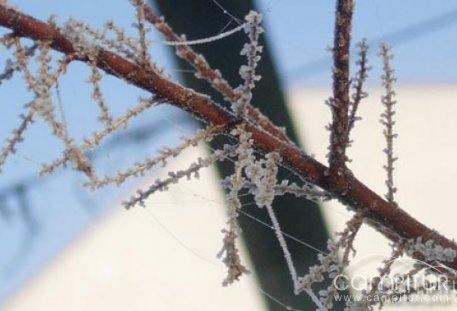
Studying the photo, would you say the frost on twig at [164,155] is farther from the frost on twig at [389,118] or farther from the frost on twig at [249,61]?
the frost on twig at [389,118]

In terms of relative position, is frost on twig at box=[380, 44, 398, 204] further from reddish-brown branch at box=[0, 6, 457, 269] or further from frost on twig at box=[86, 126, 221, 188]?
frost on twig at box=[86, 126, 221, 188]

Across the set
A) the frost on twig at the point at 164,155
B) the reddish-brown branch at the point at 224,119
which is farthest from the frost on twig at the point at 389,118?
the frost on twig at the point at 164,155

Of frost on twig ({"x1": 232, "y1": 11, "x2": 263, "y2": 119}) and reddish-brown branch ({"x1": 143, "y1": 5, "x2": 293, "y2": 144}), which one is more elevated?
reddish-brown branch ({"x1": 143, "y1": 5, "x2": 293, "y2": 144})

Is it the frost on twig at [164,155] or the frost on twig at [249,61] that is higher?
the frost on twig at [249,61]

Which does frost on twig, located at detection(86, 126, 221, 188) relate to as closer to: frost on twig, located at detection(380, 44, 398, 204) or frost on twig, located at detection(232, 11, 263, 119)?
frost on twig, located at detection(232, 11, 263, 119)

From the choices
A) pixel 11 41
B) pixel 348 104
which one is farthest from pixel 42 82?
pixel 348 104

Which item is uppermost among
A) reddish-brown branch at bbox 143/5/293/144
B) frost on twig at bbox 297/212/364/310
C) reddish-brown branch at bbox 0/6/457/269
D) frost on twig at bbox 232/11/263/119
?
reddish-brown branch at bbox 143/5/293/144

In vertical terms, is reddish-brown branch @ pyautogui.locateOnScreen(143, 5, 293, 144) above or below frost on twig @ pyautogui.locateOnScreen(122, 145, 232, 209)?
above

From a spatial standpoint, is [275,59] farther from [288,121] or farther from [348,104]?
[348,104]

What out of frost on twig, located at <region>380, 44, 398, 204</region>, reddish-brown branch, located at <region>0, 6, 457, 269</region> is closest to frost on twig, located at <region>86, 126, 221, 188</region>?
reddish-brown branch, located at <region>0, 6, 457, 269</region>
